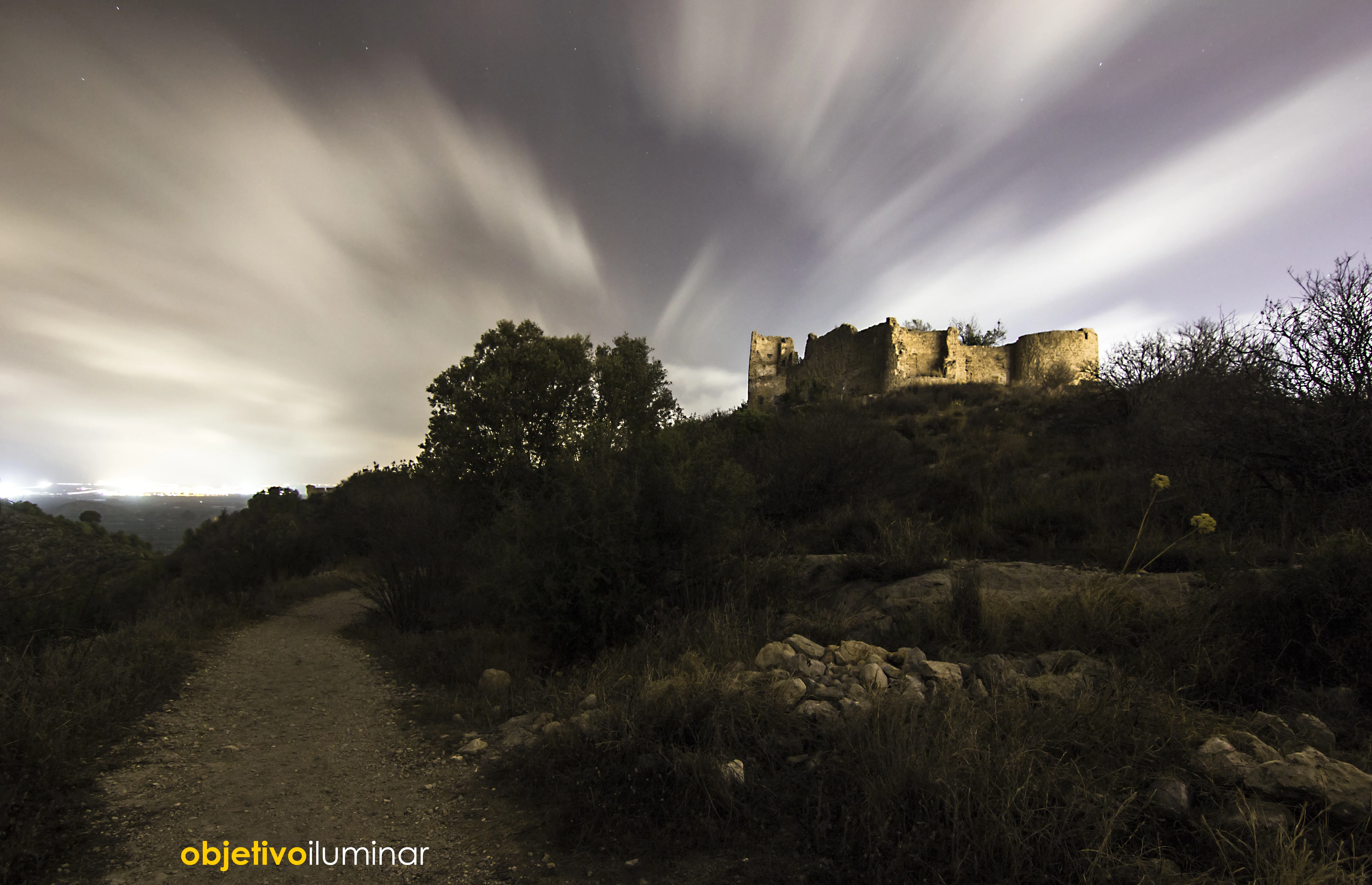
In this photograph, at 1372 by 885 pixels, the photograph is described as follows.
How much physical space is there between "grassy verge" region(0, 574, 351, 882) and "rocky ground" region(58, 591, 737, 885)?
0.16 meters

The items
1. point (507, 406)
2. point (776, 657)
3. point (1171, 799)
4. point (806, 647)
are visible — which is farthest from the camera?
point (507, 406)

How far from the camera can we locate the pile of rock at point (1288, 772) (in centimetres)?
256

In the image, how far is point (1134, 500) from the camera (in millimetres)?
8859

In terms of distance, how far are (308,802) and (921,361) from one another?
2924 centimetres

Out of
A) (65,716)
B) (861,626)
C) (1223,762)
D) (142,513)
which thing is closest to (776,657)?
(861,626)

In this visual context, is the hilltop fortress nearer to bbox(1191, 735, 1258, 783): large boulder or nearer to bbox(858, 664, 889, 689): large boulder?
bbox(858, 664, 889, 689): large boulder

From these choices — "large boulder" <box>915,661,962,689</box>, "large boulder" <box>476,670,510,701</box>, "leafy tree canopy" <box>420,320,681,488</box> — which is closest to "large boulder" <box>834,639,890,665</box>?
"large boulder" <box>915,661,962,689</box>

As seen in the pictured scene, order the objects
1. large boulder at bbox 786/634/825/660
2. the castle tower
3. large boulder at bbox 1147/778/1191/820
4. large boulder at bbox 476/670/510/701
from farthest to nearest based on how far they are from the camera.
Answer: the castle tower < large boulder at bbox 476/670/510/701 < large boulder at bbox 786/634/825/660 < large boulder at bbox 1147/778/1191/820

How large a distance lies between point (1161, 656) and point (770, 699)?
2965 mm

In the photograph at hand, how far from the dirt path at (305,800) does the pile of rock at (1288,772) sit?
310cm

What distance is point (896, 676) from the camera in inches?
171

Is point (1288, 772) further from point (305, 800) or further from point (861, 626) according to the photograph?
point (305, 800)

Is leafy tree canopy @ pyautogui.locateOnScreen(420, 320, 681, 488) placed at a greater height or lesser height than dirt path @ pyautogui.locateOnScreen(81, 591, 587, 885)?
greater

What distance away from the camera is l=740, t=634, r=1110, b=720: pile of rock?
3.82m
